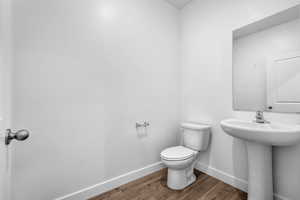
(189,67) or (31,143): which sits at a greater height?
(189,67)

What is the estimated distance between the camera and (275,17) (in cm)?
133

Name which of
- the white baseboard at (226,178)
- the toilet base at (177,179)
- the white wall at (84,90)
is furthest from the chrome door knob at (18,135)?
the white baseboard at (226,178)

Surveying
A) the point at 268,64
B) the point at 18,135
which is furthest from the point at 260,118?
the point at 18,135

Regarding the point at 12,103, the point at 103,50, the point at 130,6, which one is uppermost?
the point at 130,6

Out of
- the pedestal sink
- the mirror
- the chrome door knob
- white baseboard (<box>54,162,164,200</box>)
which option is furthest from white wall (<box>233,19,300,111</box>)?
the chrome door knob

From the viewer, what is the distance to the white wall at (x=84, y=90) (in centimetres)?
117

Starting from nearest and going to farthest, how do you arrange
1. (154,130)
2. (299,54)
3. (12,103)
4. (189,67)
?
(12,103), (299,54), (154,130), (189,67)

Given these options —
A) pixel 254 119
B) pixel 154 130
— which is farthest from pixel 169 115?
pixel 254 119

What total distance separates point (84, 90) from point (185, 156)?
133 cm

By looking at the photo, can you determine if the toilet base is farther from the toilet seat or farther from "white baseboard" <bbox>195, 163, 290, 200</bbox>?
"white baseboard" <bbox>195, 163, 290, 200</bbox>

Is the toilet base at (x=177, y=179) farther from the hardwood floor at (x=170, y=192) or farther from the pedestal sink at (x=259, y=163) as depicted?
the pedestal sink at (x=259, y=163)

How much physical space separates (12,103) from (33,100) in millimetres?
132

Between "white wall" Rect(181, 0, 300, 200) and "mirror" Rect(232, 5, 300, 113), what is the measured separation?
2.9 inches

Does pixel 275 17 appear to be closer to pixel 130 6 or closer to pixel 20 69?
pixel 130 6
